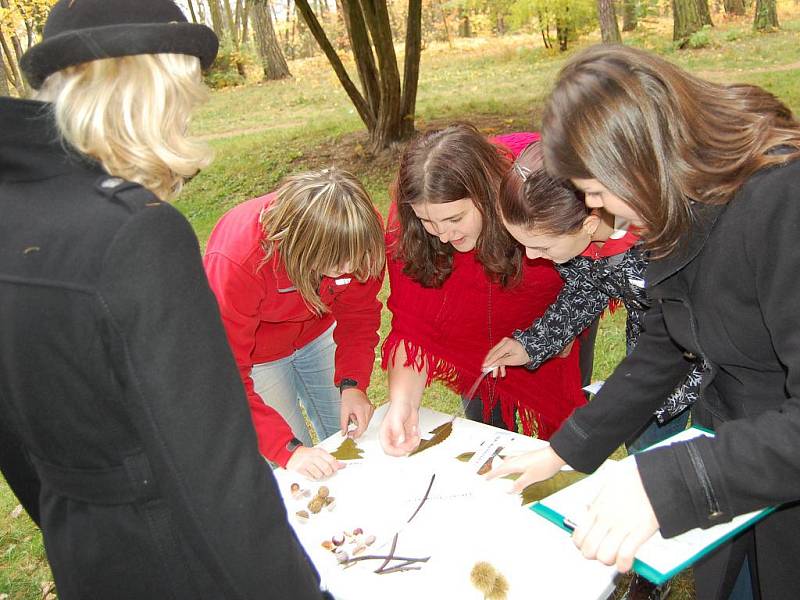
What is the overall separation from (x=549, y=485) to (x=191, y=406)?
0.92m

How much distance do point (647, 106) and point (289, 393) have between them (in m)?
1.62

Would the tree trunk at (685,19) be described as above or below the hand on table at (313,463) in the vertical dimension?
above

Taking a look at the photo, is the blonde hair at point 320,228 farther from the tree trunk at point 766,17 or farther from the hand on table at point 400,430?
the tree trunk at point 766,17

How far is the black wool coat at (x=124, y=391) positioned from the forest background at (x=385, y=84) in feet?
2.49

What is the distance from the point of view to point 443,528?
1.51 m

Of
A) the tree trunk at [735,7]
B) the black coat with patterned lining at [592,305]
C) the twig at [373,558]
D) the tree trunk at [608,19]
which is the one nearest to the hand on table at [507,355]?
the black coat with patterned lining at [592,305]

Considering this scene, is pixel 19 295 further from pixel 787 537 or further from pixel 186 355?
pixel 787 537

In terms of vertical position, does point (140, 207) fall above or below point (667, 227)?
above

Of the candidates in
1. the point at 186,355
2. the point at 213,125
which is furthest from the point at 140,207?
the point at 213,125

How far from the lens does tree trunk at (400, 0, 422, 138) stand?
6887 millimetres

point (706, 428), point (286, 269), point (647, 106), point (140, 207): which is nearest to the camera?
point (140, 207)

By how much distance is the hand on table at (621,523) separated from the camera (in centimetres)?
112

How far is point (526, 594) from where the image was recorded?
1.29 meters

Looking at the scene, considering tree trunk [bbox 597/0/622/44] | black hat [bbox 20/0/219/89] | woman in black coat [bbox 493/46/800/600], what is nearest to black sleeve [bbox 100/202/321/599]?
black hat [bbox 20/0/219/89]
